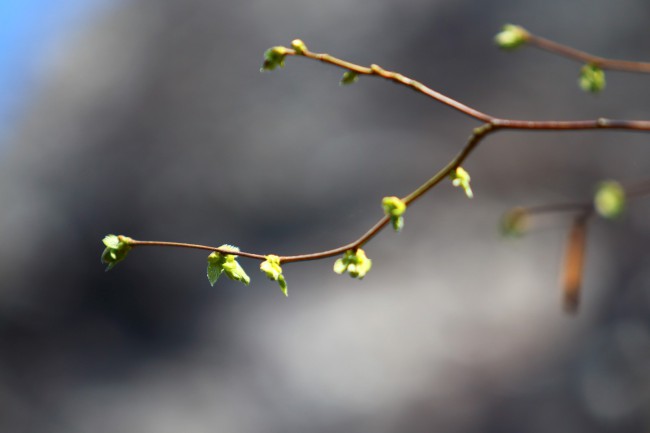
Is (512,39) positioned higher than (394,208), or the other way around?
(512,39)

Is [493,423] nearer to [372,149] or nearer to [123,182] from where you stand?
[372,149]

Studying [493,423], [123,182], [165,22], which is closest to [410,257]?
[493,423]

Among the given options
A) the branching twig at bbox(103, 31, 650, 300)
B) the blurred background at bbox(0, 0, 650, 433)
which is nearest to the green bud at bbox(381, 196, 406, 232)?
the branching twig at bbox(103, 31, 650, 300)

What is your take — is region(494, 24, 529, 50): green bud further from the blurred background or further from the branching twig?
the blurred background

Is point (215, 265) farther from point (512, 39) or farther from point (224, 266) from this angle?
point (512, 39)

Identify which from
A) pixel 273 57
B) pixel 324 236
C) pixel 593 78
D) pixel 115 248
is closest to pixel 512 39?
pixel 593 78
